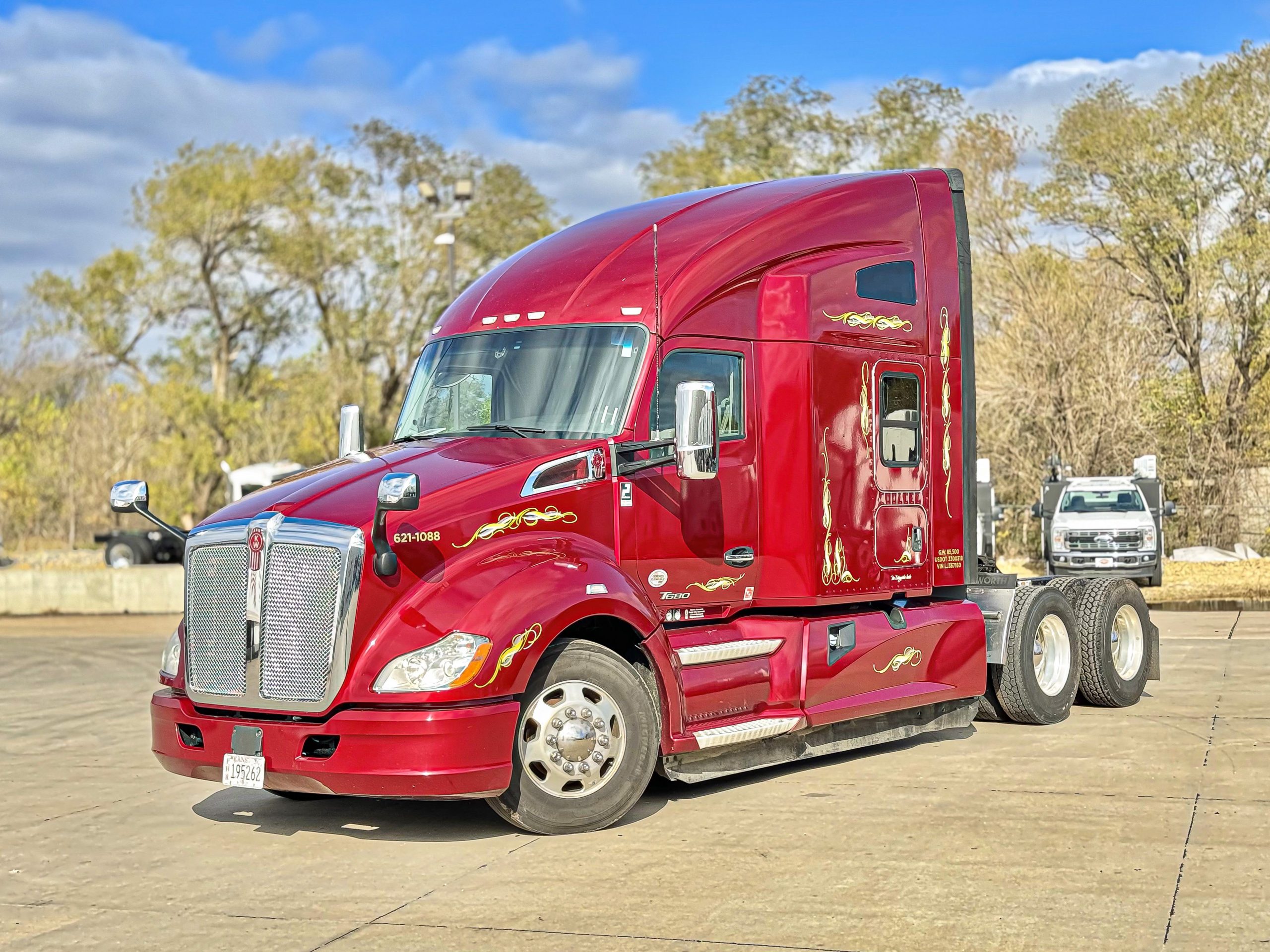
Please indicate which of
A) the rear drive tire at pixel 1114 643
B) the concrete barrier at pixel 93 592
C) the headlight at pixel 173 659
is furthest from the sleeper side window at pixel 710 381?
the concrete barrier at pixel 93 592

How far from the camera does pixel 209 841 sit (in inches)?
319

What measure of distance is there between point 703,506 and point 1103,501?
2282 cm

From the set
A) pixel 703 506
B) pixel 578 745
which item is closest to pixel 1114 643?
pixel 703 506

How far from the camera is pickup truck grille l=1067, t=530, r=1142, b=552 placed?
2897cm

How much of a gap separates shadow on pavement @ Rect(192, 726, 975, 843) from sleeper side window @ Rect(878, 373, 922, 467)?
215 centimetres

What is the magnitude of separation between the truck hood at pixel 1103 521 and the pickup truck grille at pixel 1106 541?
87 mm

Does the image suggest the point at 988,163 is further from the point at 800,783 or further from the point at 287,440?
the point at 800,783

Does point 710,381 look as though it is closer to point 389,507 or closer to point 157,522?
point 389,507

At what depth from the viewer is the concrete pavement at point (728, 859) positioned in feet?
19.8

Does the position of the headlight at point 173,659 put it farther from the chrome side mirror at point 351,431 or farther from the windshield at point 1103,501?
the windshield at point 1103,501

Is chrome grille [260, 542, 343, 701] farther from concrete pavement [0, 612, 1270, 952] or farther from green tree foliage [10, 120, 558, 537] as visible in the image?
green tree foliage [10, 120, 558, 537]

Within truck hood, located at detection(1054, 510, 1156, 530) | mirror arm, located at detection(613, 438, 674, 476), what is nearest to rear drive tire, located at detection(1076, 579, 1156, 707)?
mirror arm, located at detection(613, 438, 674, 476)

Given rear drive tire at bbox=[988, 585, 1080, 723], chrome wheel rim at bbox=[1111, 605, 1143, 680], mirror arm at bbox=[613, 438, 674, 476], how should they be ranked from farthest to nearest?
1. chrome wheel rim at bbox=[1111, 605, 1143, 680]
2. rear drive tire at bbox=[988, 585, 1080, 723]
3. mirror arm at bbox=[613, 438, 674, 476]

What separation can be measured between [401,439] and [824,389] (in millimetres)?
2704
